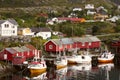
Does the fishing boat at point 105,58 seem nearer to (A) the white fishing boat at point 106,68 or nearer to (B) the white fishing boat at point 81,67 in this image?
(A) the white fishing boat at point 106,68

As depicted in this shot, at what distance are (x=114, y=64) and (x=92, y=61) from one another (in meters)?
3.83

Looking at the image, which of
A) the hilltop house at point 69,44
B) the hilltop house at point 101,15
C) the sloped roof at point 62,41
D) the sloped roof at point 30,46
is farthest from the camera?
the hilltop house at point 101,15

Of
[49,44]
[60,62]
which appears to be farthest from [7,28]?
[60,62]

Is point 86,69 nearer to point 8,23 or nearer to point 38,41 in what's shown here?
point 38,41

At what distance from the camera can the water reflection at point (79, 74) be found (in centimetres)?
5578

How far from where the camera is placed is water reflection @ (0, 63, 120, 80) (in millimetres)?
55781

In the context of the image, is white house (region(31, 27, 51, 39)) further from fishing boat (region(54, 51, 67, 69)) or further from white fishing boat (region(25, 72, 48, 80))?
white fishing boat (region(25, 72, 48, 80))

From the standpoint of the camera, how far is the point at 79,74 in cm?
5881

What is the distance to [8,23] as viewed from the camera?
3034 inches

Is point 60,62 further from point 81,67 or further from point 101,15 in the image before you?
point 101,15

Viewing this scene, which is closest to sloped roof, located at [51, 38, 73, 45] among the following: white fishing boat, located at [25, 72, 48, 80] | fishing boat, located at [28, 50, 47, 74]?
fishing boat, located at [28, 50, 47, 74]

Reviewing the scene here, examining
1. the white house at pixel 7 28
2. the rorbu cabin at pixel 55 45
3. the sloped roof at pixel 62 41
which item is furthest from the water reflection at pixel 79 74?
the white house at pixel 7 28

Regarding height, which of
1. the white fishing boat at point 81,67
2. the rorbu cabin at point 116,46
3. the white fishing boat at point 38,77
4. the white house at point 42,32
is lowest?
the white fishing boat at point 38,77

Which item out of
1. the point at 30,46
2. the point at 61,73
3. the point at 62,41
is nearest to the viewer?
the point at 61,73
